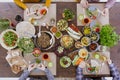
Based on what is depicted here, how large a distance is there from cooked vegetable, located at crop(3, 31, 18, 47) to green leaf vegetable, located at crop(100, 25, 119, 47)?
2.02 feet

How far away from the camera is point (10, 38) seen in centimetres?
207

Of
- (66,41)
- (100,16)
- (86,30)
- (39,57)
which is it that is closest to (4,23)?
(39,57)

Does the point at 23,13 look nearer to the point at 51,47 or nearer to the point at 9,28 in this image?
the point at 9,28

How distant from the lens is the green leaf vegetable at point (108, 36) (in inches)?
78.2

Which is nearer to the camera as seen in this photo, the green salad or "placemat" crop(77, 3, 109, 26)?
the green salad

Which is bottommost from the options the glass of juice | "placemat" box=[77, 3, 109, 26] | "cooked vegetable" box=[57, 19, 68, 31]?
the glass of juice

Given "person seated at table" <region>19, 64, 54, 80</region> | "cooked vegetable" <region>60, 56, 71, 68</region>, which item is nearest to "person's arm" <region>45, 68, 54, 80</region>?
"person seated at table" <region>19, 64, 54, 80</region>

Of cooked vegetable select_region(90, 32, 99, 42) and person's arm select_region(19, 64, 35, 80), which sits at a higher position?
cooked vegetable select_region(90, 32, 99, 42)

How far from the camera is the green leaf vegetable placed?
199cm

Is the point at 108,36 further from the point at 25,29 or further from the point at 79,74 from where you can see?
the point at 25,29

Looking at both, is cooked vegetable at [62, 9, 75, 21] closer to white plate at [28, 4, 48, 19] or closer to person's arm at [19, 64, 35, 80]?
white plate at [28, 4, 48, 19]

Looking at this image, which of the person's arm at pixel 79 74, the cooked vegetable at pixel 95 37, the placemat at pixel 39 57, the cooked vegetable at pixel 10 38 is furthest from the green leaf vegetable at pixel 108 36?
the cooked vegetable at pixel 10 38

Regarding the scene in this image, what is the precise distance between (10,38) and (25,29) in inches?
4.9

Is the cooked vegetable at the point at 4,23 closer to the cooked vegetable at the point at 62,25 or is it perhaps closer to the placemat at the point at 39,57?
the placemat at the point at 39,57
